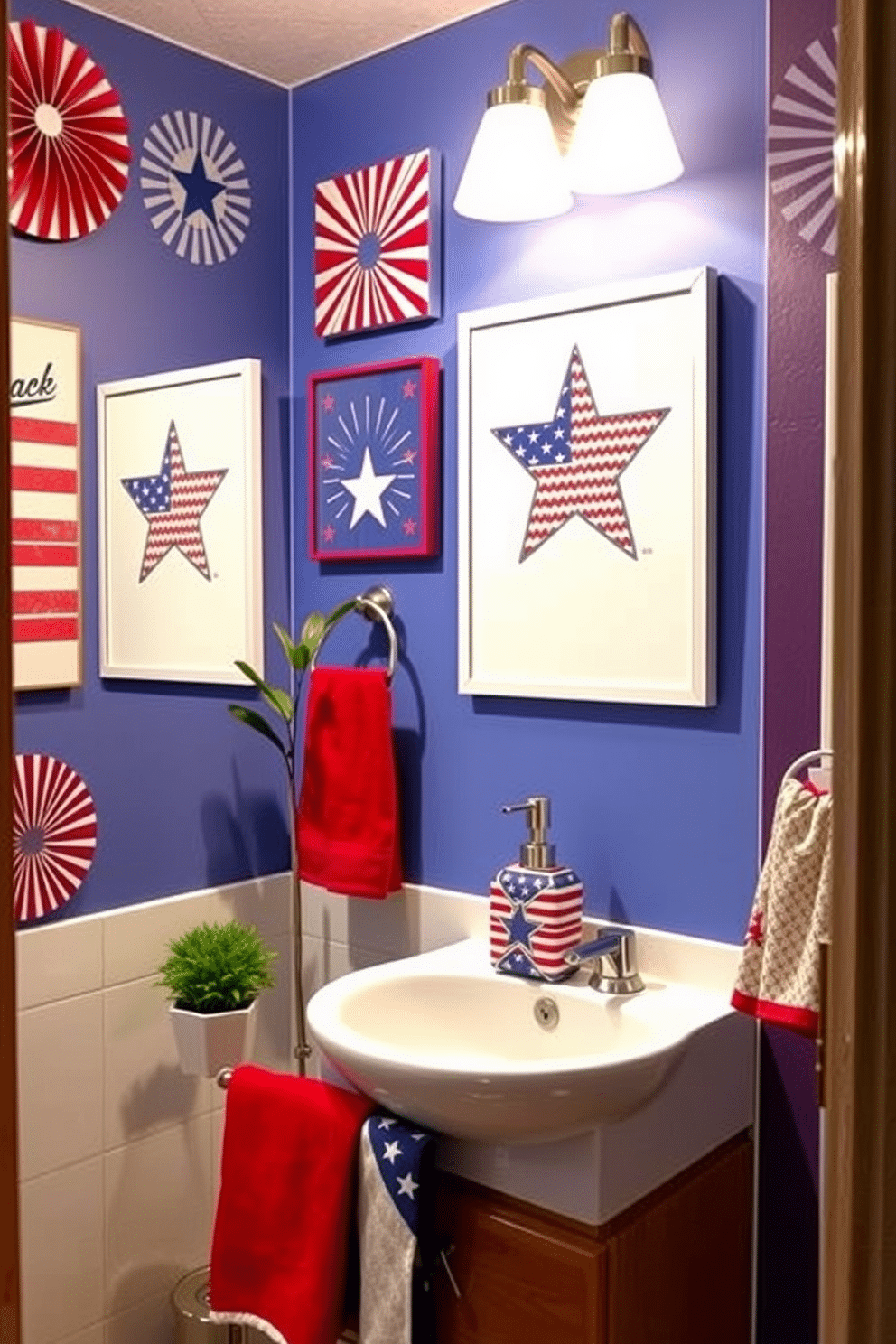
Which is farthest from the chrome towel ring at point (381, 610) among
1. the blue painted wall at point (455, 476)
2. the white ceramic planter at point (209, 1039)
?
the white ceramic planter at point (209, 1039)

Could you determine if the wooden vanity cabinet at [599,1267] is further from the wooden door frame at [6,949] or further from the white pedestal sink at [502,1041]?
the wooden door frame at [6,949]

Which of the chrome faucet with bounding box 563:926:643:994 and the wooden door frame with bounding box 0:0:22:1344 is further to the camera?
the chrome faucet with bounding box 563:926:643:994

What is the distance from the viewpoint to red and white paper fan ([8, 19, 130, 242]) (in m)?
1.93

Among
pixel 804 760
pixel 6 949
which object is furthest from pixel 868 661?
pixel 804 760

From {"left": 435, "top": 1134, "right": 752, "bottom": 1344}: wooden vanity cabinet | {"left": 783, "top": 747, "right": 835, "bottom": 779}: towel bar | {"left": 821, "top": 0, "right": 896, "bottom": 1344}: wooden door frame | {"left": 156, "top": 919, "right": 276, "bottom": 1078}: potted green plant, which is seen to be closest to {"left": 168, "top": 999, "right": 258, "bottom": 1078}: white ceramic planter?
{"left": 156, "top": 919, "right": 276, "bottom": 1078}: potted green plant

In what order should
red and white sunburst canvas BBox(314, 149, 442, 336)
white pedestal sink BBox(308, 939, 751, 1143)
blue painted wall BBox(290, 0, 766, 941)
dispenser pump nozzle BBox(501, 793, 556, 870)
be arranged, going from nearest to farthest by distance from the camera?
white pedestal sink BBox(308, 939, 751, 1143) → blue painted wall BBox(290, 0, 766, 941) → dispenser pump nozzle BBox(501, 793, 556, 870) → red and white sunburst canvas BBox(314, 149, 442, 336)

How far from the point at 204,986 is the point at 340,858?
30 cm

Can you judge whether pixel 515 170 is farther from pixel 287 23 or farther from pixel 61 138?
pixel 61 138

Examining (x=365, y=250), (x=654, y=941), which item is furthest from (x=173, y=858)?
(x=365, y=250)

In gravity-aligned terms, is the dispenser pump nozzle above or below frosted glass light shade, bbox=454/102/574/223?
below

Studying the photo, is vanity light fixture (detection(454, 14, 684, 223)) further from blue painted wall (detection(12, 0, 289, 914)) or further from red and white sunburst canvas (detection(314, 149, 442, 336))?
blue painted wall (detection(12, 0, 289, 914))

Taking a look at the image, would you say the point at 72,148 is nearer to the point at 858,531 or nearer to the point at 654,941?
the point at 654,941

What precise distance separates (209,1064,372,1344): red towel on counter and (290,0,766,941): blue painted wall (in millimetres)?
504

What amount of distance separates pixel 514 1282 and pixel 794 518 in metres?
1.04
